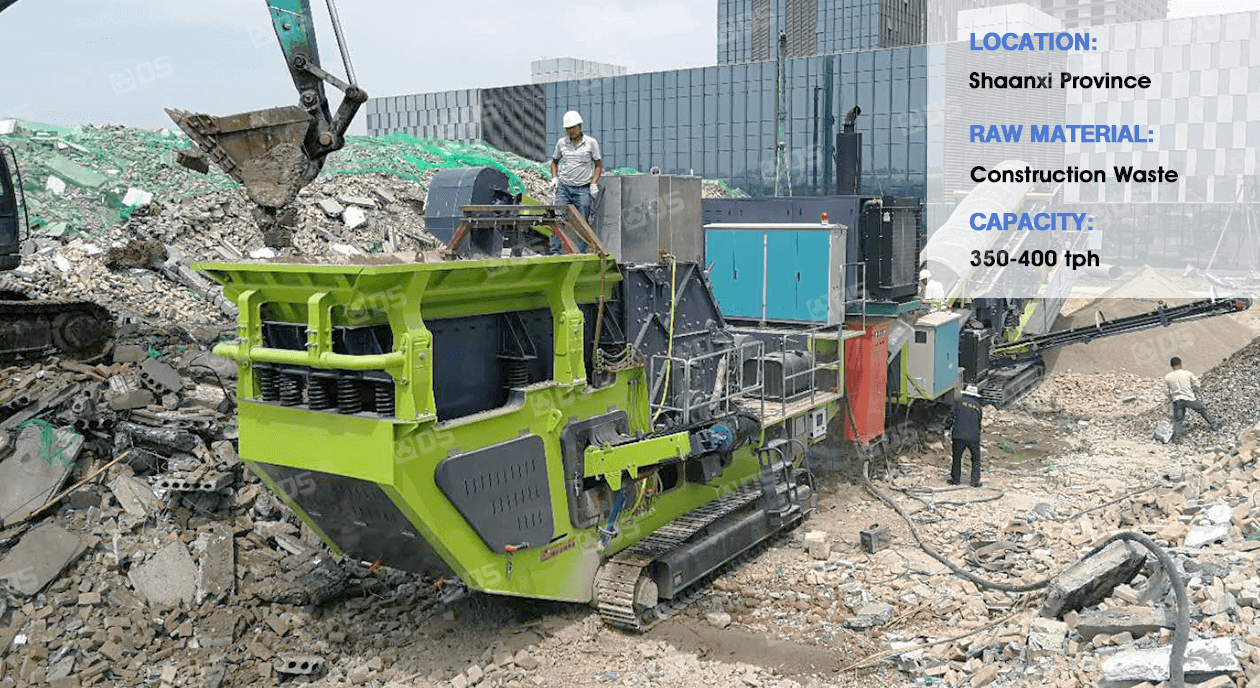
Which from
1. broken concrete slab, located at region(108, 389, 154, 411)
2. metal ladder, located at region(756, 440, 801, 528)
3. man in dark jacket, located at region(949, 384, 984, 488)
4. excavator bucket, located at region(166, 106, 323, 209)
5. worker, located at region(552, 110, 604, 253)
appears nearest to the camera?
excavator bucket, located at region(166, 106, 323, 209)

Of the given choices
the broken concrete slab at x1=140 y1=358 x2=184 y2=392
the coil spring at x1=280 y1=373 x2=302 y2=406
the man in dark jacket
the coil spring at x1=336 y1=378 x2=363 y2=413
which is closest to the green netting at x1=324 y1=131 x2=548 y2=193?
the man in dark jacket

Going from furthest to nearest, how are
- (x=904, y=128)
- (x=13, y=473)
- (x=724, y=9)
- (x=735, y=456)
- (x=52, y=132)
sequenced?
(x=724, y=9)
(x=904, y=128)
(x=52, y=132)
(x=735, y=456)
(x=13, y=473)

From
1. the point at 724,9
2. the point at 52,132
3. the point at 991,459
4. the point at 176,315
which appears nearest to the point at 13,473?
the point at 176,315

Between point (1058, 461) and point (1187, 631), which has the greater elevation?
point (1187, 631)

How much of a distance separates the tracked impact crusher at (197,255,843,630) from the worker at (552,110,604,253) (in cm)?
80

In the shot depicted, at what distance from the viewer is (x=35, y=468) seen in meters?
9.36

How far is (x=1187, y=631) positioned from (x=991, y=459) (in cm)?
934

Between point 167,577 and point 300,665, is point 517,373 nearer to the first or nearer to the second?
point 300,665

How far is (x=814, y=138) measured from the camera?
4984 centimetres

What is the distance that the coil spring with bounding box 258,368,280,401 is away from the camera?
744 cm

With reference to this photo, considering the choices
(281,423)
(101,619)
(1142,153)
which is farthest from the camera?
(1142,153)

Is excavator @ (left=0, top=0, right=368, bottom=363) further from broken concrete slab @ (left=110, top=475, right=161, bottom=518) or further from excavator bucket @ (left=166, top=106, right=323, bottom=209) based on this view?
broken concrete slab @ (left=110, top=475, right=161, bottom=518)

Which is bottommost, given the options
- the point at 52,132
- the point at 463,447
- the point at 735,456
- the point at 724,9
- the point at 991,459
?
the point at 991,459

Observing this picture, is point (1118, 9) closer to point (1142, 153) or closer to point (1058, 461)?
point (1142, 153)
